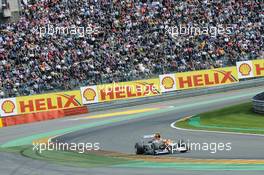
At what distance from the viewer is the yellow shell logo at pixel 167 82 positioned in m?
38.5

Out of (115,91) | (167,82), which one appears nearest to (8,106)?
(115,91)

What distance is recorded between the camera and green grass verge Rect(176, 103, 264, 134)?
889 inches

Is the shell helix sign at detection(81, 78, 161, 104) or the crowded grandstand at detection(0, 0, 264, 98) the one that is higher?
the crowded grandstand at detection(0, 0, 264, 98)

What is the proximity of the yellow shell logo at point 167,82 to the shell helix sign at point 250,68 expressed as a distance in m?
4.45

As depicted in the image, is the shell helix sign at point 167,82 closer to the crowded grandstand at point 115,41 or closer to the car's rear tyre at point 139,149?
the crowded grandstand at point 115,41

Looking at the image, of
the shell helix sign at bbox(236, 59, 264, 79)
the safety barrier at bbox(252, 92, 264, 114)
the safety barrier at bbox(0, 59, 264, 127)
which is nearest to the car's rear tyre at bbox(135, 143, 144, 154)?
the safety barrier at bbox(252, 92, 264, 114)

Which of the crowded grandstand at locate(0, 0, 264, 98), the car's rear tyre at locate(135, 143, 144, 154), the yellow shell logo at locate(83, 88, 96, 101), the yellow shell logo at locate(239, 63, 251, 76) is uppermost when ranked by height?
the crowded grandstand at locate(0, 0, 264, 98)

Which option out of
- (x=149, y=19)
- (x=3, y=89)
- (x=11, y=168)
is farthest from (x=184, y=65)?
(x=11, y=168)

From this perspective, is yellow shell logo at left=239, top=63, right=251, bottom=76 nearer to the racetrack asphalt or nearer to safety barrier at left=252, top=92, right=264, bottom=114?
the racetrack asphalt

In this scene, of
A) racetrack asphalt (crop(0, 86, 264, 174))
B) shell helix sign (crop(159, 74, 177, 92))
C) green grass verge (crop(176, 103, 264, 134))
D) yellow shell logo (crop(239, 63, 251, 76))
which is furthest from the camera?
yellow shell logo (crop(239, 63, 251, 76))

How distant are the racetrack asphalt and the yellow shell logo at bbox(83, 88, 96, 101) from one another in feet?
6.48

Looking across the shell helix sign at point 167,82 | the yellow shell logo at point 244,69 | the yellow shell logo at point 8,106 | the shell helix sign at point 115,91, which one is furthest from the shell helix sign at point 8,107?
the yellow shell logo at point 244,69

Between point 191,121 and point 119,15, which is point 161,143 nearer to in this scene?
point 191,121

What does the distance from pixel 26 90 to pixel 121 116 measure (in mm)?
6404
